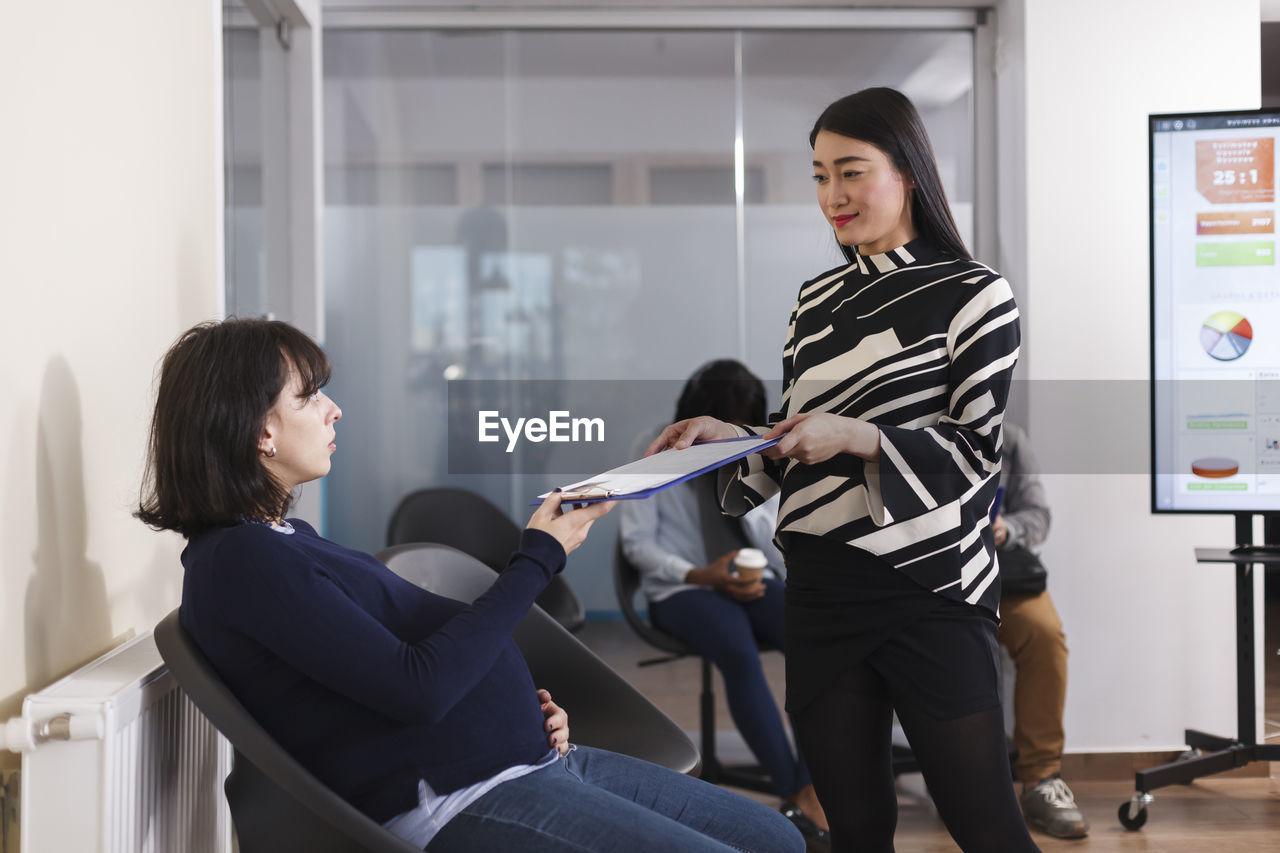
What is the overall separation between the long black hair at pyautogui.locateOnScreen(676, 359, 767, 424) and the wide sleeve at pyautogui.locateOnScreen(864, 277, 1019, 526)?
1.76 meters

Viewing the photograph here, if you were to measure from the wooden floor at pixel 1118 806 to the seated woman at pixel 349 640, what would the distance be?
1.65 metres

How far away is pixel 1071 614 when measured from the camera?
3381 mm

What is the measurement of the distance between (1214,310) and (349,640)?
2.69 metres

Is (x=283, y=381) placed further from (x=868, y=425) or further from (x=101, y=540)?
(x=868, y=425)

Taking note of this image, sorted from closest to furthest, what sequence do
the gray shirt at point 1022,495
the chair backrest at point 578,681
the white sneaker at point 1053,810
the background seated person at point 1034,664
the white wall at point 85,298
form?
the white wall at point 85,298, the chair backrest at point 578,681, the white sneaker at point 1053,810, the background seated person at point 1034,664, the gray shirt at point 1022,495

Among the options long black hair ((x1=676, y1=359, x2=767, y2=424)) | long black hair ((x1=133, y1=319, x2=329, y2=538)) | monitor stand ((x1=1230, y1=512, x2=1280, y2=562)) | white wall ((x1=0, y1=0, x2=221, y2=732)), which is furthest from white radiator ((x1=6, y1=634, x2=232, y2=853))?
monitor stand ((x1=1230, y1=512, x2=1280, y2=562))

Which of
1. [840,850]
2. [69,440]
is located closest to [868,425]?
[840,850]

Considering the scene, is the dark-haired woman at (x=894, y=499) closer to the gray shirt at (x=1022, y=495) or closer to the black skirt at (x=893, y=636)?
the black skirt at (x=893, y=636)

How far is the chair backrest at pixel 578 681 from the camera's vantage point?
69.0 inches

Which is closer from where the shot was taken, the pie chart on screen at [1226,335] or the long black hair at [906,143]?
the long black hair at [906,143]

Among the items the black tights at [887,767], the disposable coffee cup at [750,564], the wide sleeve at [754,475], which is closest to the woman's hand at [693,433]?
the wide sleeve at [754,475]

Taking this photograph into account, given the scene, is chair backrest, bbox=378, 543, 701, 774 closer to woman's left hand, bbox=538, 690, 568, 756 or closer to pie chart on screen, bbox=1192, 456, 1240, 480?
woman's left hand, bbox=538, 690, 568, 756

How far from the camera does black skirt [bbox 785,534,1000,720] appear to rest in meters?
Result: 1.27

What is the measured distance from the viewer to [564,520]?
4.38 ft
